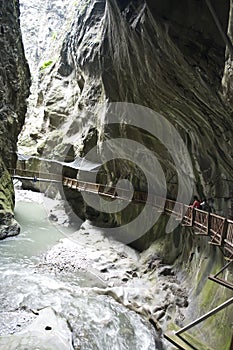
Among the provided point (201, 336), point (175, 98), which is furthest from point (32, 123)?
point (201, 336)

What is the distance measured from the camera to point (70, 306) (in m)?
11.2

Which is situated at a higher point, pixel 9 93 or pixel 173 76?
pixel 9 93

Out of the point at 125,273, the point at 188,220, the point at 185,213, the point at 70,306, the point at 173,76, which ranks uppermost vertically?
the point at 173,76

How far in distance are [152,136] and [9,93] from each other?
1287cm

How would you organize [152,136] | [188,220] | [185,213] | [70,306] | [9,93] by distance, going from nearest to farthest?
[70,306] → [188,220] → [185,213] → [152,136] → [9,93]

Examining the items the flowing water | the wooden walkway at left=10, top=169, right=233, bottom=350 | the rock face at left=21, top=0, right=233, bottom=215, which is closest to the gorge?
the rock face at left=21, top=0, right=233, bottom=215

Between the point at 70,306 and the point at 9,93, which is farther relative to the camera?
the point at 9,93

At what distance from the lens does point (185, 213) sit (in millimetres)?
12383

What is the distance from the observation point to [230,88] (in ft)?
21.4

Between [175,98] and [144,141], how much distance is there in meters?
5.05

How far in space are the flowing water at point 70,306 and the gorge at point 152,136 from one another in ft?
1.70

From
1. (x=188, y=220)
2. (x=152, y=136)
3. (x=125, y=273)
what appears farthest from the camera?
(x=125, y=273)

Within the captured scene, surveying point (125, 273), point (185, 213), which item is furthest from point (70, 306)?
point (185, 213)

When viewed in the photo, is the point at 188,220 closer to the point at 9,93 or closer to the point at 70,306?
the point at 70,306
